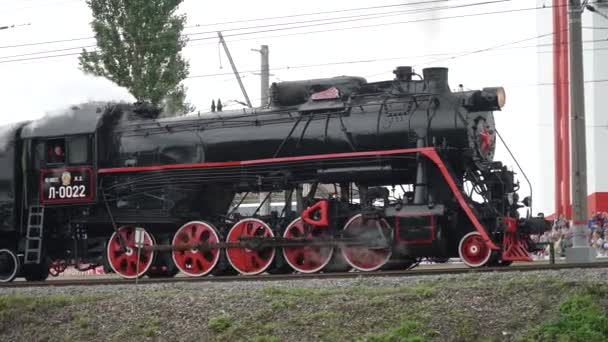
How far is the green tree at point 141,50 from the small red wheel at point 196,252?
1557 centimetres

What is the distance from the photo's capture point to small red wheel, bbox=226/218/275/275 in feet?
60.3

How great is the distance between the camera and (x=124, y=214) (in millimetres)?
19969

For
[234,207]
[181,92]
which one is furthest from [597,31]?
[234,207]

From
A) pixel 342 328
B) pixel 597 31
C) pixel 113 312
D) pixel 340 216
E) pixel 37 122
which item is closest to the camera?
pixel 342 328

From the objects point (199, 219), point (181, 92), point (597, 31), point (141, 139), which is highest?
point (597, 31)

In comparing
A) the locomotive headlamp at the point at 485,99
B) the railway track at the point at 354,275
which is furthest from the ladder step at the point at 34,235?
the locomotive headlamp at the point at 485,99

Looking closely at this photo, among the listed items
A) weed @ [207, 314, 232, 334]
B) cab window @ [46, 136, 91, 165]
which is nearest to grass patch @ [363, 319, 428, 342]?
weed @ [207, 314, 232, 334]

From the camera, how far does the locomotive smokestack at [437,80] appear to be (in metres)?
17.7

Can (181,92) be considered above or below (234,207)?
above

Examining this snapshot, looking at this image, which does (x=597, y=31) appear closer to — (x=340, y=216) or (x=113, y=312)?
(x=340, y=216)

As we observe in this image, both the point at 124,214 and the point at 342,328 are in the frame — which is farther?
the point at 124,214

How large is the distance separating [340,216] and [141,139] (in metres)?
4.89

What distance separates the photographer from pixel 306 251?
18047mm

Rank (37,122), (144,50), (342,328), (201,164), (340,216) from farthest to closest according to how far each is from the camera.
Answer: (144,50), (37,122), (201,164), (340,216), (342,328)
